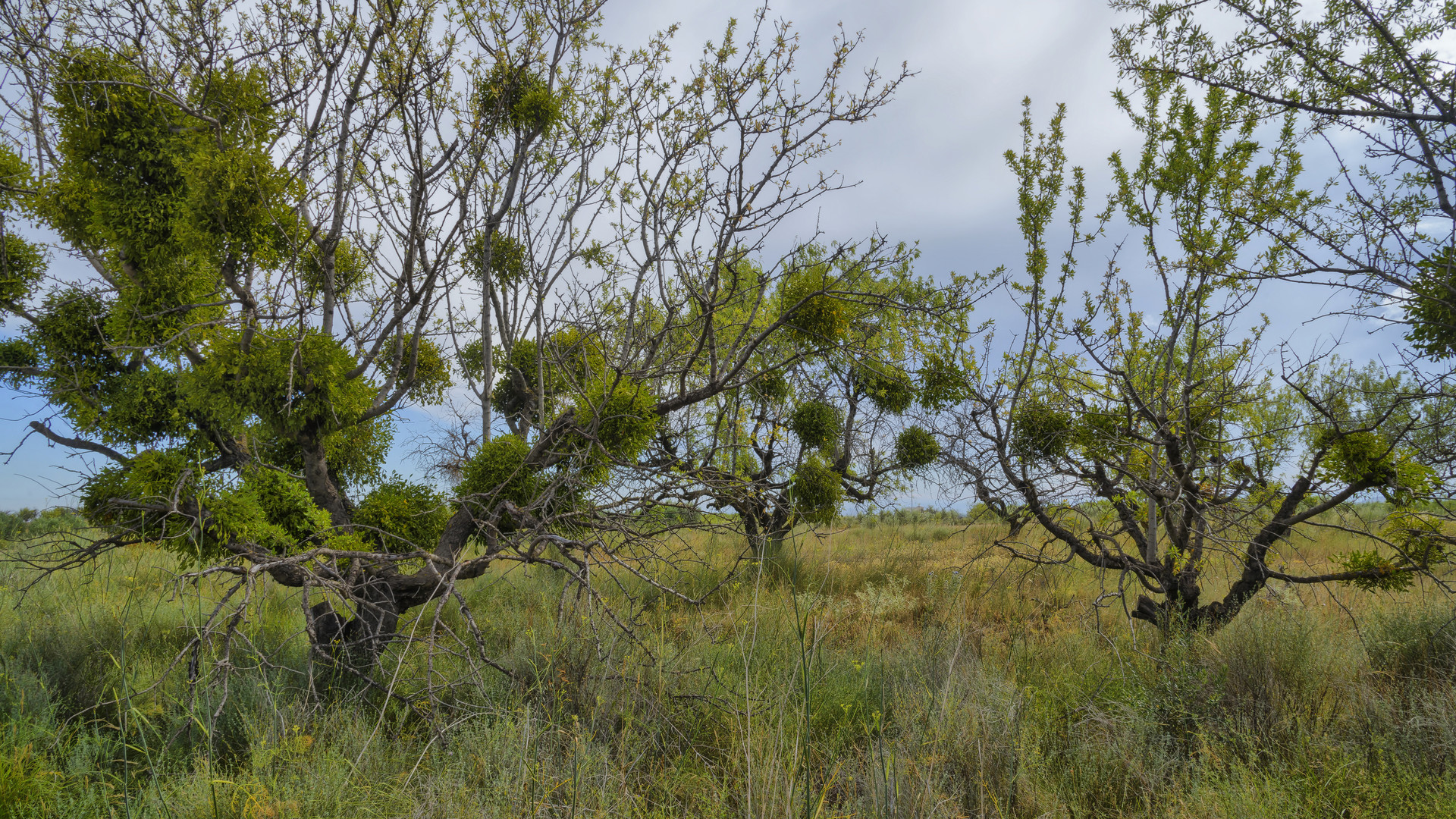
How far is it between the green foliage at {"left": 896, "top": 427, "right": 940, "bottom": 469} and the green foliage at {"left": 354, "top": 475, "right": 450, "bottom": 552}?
610cm

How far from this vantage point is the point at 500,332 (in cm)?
617

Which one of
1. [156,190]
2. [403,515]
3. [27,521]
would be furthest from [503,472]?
[27,521]

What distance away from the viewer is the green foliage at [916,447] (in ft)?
28.5

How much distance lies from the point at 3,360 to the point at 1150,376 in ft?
29.7

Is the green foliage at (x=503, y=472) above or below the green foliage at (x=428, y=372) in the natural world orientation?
below

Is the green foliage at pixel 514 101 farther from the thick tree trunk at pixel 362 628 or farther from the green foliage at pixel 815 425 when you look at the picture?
the green foliage at pixel 815 425

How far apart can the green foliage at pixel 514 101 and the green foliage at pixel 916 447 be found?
602 centimetres

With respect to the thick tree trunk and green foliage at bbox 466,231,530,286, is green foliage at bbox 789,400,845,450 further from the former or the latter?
the thick tree trunk

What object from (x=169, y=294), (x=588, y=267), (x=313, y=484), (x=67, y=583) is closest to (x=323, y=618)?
(x=313, y=484)

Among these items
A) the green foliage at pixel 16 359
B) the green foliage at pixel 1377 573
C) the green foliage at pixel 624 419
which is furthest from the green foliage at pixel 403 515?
the green foliage at pixel 1377 573

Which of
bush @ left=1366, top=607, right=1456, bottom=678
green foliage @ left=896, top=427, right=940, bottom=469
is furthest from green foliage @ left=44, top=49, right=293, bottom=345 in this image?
bush @ left=1366, top=607, right=1456, bottom=678

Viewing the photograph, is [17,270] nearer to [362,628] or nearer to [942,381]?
[362,628]

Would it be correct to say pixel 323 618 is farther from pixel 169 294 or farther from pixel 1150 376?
pixel 1150 376

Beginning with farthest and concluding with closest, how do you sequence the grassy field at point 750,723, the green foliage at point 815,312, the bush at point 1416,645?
the green foliage at point 815,312
the bush at point 1416,645
the grassy field at point 750,723
